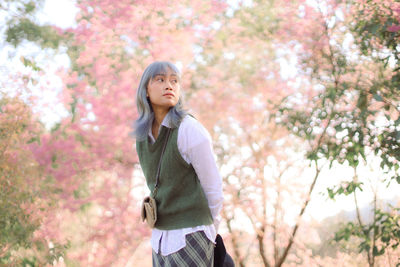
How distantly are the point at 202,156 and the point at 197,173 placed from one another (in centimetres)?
8

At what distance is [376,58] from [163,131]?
310cm

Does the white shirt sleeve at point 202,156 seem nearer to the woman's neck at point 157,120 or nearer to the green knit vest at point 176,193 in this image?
the green knit vest at point 176,193

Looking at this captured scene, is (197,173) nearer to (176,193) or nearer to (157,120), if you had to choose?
(176,193)

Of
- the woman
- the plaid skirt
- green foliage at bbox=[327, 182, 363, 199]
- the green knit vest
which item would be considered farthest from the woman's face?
green foliage at bbox=[327, 182, 363, 199]

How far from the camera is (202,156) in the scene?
168 cm

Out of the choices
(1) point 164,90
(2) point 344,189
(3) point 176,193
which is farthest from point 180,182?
(2) point 344,189

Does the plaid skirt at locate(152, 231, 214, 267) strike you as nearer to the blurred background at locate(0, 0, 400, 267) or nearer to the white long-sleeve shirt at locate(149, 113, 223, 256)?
the white long-sleeve shirt at locate(149, 113, 223, 256)

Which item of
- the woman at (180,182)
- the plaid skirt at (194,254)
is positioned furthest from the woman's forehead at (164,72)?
the plaid skirt at (194,254)

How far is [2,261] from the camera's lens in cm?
445

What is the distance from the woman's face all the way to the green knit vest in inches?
5.0

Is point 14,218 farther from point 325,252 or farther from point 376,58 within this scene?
point 325,252

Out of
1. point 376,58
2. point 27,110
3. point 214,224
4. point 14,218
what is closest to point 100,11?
point 27,110

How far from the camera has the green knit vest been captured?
5.57 feet

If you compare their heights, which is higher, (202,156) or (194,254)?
(202,156)
